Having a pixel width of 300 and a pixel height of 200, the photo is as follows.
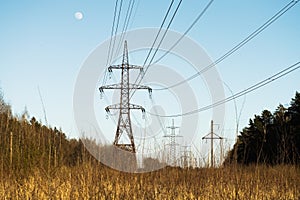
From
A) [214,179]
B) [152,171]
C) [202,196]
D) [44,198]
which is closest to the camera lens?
[44,198]

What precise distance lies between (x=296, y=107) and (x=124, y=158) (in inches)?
737

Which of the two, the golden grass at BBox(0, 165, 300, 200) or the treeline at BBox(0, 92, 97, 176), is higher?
the treeline at BBox(0, 92, 97, 176)

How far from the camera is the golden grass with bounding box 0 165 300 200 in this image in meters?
4.17

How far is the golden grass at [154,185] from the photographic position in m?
4.17

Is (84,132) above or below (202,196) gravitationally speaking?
above

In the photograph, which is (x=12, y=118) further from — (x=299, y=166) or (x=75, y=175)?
(x=299, y=166)

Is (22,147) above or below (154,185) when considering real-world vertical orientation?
above

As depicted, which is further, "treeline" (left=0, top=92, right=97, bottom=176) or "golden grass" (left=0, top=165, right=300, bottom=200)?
"treeline" (left=0, top=92, right=97, bottom=176)

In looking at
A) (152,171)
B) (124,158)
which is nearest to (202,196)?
(152,171)

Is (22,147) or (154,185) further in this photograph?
(22,147)

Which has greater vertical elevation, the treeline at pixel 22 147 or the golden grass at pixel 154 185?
the treeline at pixel 22 147

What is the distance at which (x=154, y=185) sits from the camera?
16.9 feet

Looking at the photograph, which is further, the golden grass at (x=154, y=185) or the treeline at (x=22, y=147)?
the treeline at (x=22, y=147)

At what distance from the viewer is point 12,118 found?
725 cm
